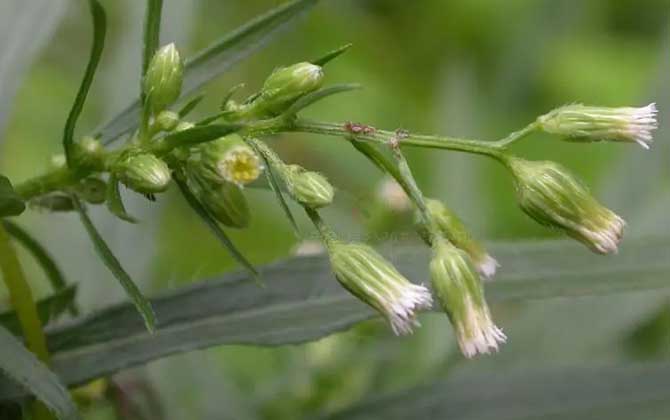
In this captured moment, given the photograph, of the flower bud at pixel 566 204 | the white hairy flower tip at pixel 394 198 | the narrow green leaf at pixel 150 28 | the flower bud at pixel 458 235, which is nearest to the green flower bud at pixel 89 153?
the narrow green leaf at pixel 150 28

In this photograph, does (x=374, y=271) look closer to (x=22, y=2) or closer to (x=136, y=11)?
(x=22, y=2)

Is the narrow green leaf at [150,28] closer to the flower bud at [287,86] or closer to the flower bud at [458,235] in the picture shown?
the flower bud at [287,86]

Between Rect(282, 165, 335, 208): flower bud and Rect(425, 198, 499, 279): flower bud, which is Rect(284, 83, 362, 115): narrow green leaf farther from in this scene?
Rect(425, 198, 499, 279): flower bud

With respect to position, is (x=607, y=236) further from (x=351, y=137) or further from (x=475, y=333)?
(x=351, y=137)

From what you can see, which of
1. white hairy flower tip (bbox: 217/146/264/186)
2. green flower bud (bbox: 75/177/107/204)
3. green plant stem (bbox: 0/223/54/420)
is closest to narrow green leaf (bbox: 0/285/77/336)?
green plant stem (bbox: 0/223/54/420)

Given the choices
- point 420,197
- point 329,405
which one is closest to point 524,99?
point 329,405

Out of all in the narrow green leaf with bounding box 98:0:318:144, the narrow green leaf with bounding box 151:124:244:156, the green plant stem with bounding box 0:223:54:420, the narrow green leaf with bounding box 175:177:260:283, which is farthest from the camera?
the narrow green leaf with bounding box 98:0:318:144

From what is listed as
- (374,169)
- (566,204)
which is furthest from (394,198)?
(374,169)
